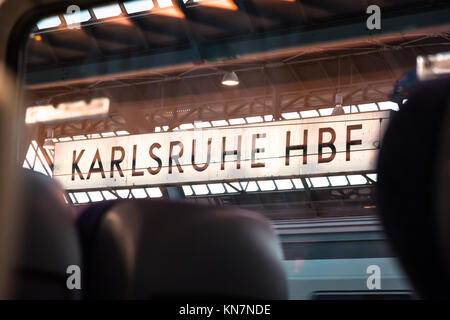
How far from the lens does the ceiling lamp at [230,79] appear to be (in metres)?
1.58

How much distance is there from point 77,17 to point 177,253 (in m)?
0.54

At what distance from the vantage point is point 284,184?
1.40 meters

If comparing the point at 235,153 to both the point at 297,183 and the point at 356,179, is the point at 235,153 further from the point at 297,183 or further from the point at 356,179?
the point at 356,179

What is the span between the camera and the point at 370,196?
1337 millimetres

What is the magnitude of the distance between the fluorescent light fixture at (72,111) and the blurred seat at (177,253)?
9.1 inches

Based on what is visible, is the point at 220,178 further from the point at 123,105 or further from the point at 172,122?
the point at 123,105

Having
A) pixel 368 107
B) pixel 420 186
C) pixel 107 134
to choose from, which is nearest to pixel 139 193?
pixel 107 134

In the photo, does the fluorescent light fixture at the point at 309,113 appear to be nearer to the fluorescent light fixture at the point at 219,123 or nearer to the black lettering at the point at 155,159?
the fluorescent light fixture at the point at 219,123

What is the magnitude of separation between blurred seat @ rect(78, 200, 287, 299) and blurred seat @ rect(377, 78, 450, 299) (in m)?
0.33

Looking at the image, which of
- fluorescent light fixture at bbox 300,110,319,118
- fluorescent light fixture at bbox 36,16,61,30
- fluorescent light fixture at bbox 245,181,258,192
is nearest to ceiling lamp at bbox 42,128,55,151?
fluorescent light fixture at bbox 36,16,61,30

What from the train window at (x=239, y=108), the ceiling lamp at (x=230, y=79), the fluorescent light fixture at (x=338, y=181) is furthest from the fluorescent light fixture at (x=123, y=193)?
the fluorescent light fixture at (x=338, y=181)

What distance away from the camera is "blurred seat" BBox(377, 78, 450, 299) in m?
1.06
